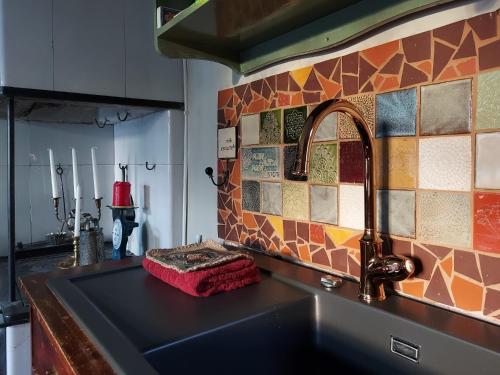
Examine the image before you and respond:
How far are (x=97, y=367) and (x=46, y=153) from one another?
4.62ft

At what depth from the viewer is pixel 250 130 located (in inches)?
42.5

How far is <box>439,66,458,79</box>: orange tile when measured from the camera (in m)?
0.63

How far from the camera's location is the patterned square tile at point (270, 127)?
0.98 m

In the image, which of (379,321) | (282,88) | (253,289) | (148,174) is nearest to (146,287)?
(253,289)

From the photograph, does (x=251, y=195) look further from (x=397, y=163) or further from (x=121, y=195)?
(x=121, y=195)

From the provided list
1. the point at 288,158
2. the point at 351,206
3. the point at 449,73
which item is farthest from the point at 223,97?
the point at 449,73

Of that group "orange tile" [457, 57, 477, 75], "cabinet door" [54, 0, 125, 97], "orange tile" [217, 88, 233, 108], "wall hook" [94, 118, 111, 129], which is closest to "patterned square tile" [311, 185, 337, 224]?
"orange tile" [457, 57, 477, 75]

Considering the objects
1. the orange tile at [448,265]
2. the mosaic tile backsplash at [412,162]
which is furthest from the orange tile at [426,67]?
the orange tile at [448,265]

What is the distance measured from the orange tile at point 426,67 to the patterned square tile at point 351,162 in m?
0.18

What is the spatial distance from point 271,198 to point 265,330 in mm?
414

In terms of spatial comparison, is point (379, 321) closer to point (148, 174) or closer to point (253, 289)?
point (253, 289)

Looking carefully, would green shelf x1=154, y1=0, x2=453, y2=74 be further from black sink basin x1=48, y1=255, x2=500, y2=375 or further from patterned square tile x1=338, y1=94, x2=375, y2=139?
black sink basin x1=48, y1=255, x2=500, y2=375

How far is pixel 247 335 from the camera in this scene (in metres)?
0.65

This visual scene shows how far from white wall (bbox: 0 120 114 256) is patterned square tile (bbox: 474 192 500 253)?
1612 millimetres
